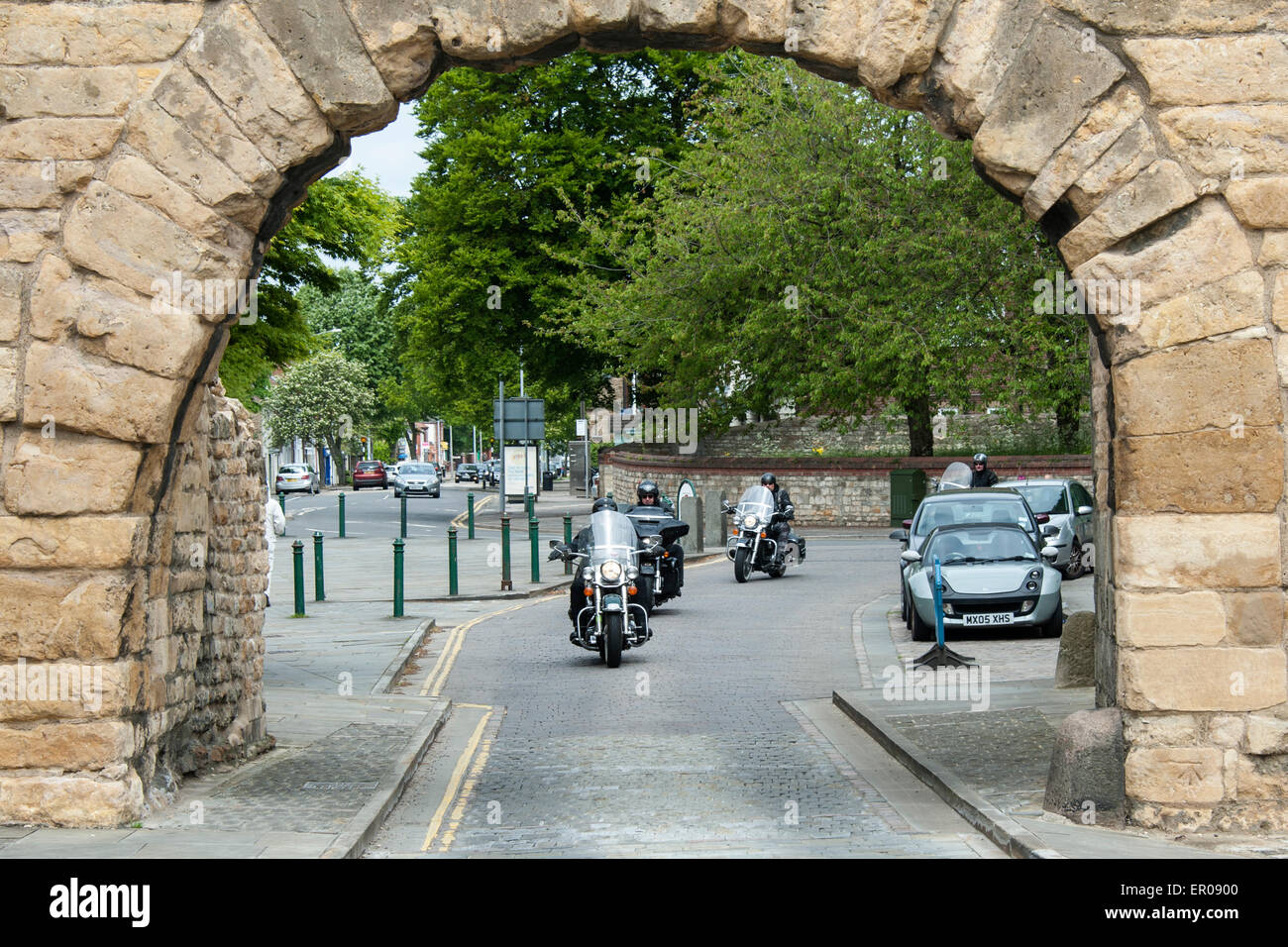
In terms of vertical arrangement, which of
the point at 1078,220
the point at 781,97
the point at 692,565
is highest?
the point at 781,97

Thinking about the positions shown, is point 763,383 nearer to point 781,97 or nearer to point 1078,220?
point 781,97

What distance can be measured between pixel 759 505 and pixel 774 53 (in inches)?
644

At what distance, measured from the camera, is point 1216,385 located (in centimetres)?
768

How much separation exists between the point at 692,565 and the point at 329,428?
2611 inches

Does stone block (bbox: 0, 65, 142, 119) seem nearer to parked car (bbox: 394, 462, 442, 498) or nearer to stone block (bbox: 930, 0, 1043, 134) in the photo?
stone block (bbox: 930, 0, 1043, 134)

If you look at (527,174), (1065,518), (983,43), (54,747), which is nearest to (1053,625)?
(1065,518)

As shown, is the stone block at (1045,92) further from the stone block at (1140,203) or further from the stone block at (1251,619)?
the stone block at (1251,619)

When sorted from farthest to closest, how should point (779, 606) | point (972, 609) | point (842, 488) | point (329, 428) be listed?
point (329, 428) → point (842, 488) → point (779, 606) → point (972, 609)

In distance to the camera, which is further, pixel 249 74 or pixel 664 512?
pixel 664 512

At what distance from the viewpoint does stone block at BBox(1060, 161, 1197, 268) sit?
7711mm

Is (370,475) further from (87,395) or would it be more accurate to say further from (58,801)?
(58,801)

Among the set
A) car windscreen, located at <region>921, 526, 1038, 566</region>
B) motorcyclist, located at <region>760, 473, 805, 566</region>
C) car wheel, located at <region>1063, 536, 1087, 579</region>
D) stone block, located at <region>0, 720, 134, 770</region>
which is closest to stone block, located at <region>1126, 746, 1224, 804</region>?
stone block, located at <region>0, 720, 134, 770</region>

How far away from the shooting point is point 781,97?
35.5 meters

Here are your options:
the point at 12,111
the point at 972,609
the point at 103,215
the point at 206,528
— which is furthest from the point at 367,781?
the point at 972,609
